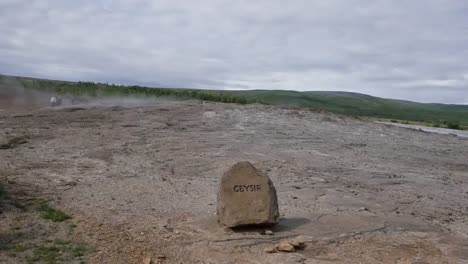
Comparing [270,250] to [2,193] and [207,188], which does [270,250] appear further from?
[2,193]

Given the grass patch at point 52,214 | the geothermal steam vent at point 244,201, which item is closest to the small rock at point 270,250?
the geothermal steam vent at point 244,201

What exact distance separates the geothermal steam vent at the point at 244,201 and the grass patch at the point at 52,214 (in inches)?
99.5

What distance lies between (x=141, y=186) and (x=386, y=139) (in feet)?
40.9

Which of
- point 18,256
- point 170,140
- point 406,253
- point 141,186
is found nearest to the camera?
point 18,256

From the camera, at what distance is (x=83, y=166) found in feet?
45.4

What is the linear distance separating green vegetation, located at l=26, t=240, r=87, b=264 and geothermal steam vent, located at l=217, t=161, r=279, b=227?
80.7 inches

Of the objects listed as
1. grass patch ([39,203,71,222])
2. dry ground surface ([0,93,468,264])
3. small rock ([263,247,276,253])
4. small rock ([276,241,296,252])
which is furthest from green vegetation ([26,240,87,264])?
small rock ([276,241,296,252])

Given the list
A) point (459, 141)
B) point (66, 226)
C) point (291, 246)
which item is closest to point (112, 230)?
point (66, 226)

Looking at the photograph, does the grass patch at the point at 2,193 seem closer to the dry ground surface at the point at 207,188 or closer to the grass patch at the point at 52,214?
the dry ground surface at the point at 207,188

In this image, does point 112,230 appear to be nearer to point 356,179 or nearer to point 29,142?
point 356,179

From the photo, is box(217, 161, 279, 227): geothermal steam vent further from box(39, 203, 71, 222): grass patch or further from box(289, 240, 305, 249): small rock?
box(39, 203, 71, 222): grass patch

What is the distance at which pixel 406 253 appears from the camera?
314 inches

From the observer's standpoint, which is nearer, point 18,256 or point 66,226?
point 18,256

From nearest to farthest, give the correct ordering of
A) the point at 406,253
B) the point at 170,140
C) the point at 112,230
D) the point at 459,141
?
the point at 406,253 < the point at 112,230 < the point at 170,140 < the point at 459,141
